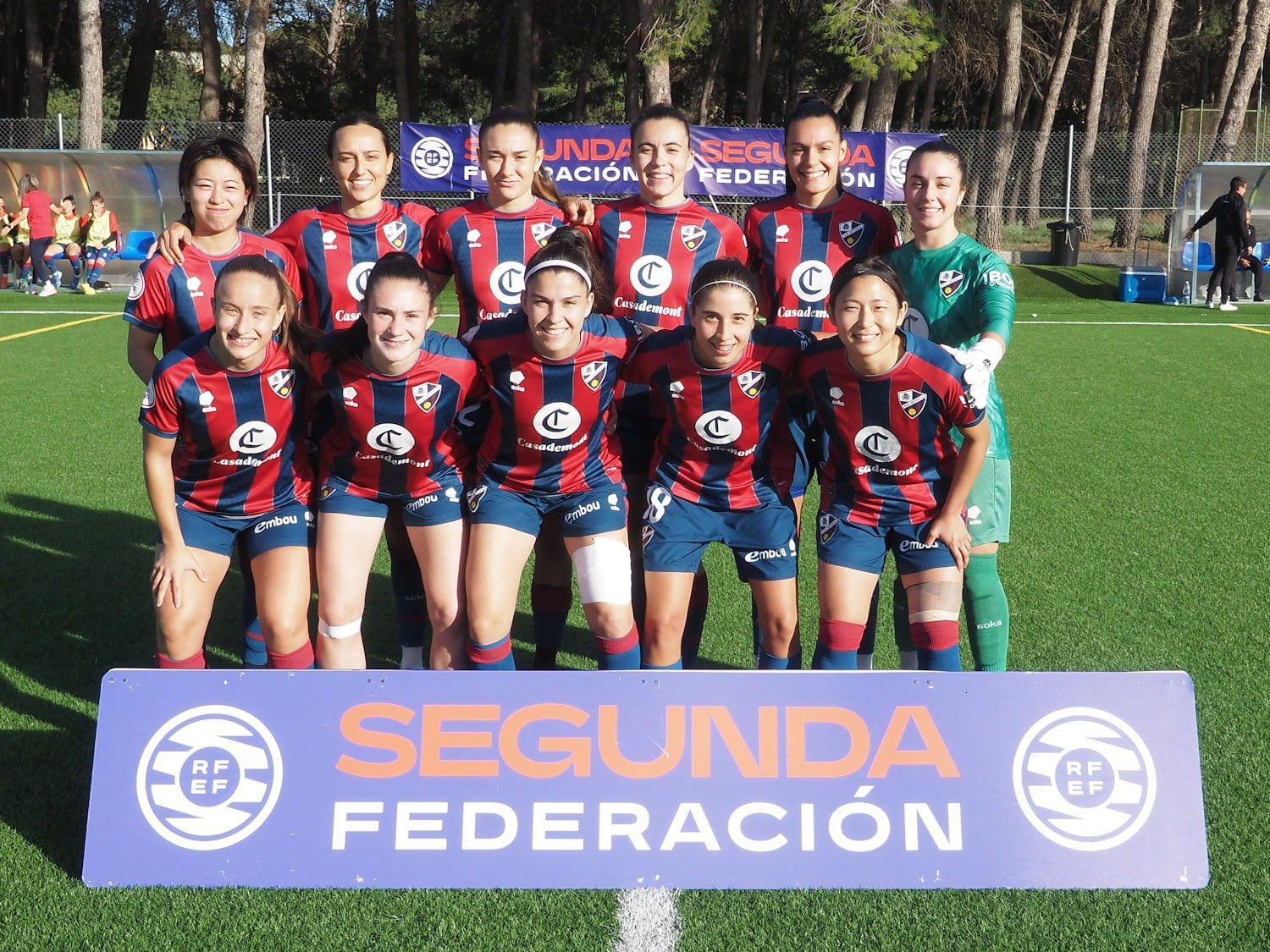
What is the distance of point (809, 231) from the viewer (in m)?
3.94

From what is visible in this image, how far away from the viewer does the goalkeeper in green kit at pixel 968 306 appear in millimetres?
3525

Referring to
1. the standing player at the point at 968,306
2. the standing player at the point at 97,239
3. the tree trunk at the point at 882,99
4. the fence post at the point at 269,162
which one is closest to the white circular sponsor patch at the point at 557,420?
the standing player at the point at 968,306

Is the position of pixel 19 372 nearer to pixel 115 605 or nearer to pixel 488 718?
pixel 115 605

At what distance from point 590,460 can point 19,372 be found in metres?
8.37

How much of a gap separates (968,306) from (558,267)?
1245 mm

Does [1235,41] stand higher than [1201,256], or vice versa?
[1235,41]

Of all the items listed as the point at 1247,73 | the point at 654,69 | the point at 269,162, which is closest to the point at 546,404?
the point at 269,162

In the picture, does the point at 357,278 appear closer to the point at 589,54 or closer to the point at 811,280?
the point at 811,280

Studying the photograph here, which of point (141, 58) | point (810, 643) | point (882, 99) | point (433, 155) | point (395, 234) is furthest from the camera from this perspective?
point (141, 58)

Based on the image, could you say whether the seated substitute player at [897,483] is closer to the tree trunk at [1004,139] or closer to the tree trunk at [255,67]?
the tree trunk at [1004,139]

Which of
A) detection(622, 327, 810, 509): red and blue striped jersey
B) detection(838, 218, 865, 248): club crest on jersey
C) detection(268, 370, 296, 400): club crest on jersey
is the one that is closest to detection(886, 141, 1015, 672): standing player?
detection(838, 218, 865, 248): club crest on jersey

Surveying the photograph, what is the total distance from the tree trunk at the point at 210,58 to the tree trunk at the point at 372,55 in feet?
26.0

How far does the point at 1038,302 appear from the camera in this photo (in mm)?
17938

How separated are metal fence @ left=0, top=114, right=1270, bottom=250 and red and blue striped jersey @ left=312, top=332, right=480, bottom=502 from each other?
14.5 m
